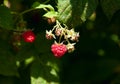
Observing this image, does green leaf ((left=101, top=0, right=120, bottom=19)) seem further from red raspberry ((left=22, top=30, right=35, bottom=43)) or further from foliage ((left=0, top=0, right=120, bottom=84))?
red raspberry ((left=22, top=30, right=35, bottom=43))

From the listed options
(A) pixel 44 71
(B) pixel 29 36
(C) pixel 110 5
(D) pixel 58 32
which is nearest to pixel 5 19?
(B) pixel 29 36

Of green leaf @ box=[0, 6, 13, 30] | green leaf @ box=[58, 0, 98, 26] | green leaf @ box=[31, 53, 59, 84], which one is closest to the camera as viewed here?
green leaf @ box=[58, 0, 98, 26]

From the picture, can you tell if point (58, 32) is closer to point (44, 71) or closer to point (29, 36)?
point (29, 36)

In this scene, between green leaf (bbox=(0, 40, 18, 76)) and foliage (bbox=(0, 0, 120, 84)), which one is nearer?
foliage (bbox=(0, 0, 120, 84))

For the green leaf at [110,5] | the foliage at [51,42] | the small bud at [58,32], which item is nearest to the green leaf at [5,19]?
the foliage at [51,42]

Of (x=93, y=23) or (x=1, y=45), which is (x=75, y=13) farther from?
(x=93, y=23)

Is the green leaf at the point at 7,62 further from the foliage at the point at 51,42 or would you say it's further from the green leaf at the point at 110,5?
the green leaf at the point at 110,5

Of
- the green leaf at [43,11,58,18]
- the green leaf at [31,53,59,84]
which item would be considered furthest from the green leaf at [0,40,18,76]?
the green leaf at [43,11,58,18]
